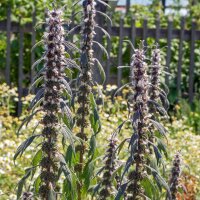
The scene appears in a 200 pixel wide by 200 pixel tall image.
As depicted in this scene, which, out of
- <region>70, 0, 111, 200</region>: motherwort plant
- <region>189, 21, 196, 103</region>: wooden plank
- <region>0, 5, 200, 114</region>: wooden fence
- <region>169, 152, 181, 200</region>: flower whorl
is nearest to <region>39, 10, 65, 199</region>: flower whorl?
<region>70, 0, 111, 200</region>: motherwort plant

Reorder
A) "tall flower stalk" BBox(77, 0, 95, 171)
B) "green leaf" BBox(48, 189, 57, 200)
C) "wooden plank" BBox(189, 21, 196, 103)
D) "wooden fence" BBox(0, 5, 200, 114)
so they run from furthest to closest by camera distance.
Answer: "wooden plank" BBox(189, 21, 196, 103) → "wooden fence" BBox(0, 5, 200, 114) → "tall flower stalk" BBox(77, 0, 95, 171) → "green leaf" BBox(48, 189, 57, 200)

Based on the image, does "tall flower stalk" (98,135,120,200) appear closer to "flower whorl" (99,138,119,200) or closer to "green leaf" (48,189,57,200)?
"flower whorl" (99,138,119,200)

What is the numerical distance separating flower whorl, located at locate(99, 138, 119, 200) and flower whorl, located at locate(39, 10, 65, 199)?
0.38 m

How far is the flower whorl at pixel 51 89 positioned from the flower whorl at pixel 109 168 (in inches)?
14.8

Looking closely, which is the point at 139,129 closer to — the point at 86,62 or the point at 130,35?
the point at 86,62

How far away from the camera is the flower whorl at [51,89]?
2.62 metres

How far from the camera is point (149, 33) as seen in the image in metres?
11.4

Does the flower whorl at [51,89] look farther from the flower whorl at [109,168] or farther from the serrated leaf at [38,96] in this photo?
the flower whorl at [109,168]

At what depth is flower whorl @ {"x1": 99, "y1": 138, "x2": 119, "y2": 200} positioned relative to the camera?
3.07 m

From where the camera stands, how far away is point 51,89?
8.69 feet

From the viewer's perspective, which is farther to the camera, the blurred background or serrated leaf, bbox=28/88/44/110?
the blurred background

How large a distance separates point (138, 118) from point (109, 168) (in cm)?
53

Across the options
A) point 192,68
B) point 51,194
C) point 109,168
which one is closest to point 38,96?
point 51,194

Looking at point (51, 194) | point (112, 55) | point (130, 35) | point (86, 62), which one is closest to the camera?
point (51, 194)
